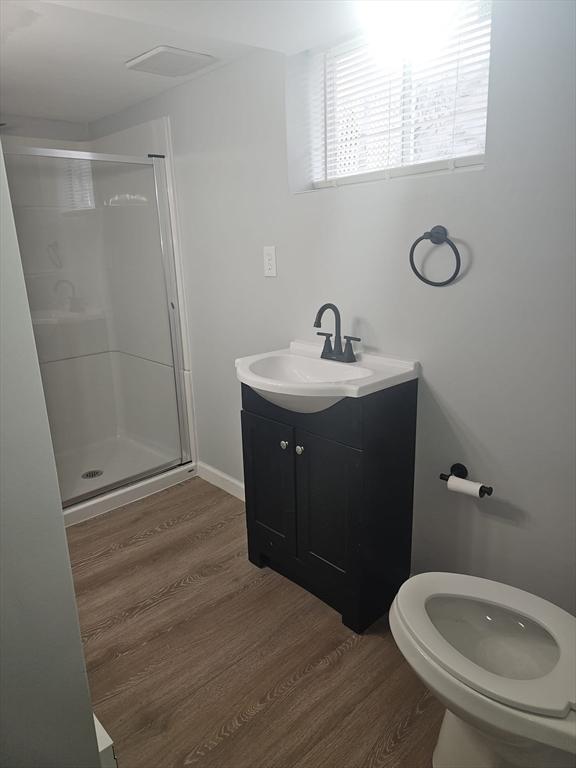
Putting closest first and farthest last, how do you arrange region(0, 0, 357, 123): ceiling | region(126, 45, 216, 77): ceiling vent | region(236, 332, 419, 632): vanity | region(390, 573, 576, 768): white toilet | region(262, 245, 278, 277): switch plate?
1. region(390, 573, 576, 768): white toilet
2. region(0, 0, 357, 123): ceiling
3. region(236, 332, 419, 632): vanity
4. region(126, 45, 216, 77): ceiling vent
5. region(262, 245, 278, 277): switch plate

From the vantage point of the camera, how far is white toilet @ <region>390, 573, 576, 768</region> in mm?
1095

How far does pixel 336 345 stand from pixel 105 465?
193 centimetres

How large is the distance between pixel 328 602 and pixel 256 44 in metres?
2.17

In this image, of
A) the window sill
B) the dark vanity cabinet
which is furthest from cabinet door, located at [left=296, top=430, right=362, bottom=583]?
the window sill

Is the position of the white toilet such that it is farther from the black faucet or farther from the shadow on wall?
the black faucet

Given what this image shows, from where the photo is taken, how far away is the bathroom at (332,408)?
116 cm

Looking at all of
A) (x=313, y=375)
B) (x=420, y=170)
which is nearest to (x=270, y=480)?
(x=313, y=375)

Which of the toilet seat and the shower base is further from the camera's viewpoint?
the shower base

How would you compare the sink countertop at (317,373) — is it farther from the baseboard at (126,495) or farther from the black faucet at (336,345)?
the baseboard at (126,495)

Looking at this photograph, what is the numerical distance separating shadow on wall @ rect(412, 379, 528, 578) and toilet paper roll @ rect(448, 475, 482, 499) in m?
0.09

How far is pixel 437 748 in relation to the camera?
1.40m

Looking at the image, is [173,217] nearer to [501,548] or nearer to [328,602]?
[328,602]

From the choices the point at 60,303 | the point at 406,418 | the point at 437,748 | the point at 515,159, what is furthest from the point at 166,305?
the point at 437,748

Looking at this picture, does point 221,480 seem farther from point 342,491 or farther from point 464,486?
point 464,486
